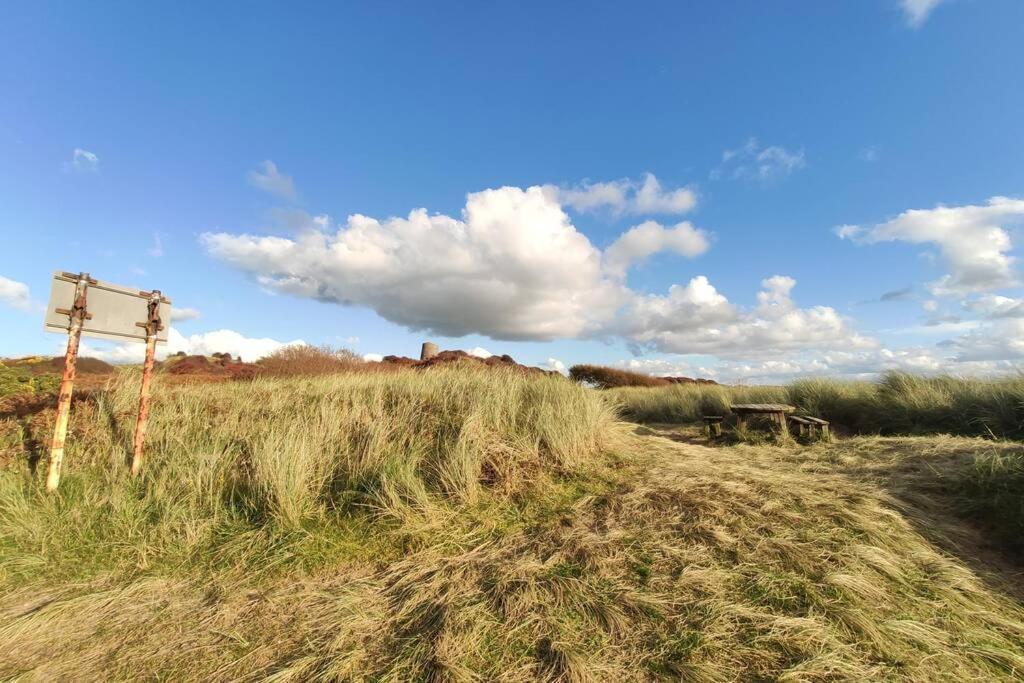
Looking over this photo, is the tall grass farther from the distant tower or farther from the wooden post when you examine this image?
the distant tower

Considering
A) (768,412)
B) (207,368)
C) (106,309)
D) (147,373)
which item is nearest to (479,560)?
(147,373)

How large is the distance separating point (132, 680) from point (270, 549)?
1.21 meters

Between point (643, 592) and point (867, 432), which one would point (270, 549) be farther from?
point (867, 432)

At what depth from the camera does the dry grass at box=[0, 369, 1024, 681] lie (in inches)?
101

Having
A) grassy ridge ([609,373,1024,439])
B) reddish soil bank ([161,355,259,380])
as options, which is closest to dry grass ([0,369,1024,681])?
grassy ridge ([609,373,1024,439])

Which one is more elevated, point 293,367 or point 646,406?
point 293,367

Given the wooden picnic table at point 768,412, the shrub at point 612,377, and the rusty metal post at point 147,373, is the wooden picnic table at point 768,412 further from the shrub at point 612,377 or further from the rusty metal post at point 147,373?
the shrub at point 612,377

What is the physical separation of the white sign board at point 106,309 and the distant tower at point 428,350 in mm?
8504

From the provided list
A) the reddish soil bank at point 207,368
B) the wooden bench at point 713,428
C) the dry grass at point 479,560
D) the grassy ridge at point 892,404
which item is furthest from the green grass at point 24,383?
the wooden bench at point 713,428

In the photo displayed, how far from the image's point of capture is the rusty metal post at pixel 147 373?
16.9ft

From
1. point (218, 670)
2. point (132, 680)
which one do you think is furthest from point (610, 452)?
point (132, 680)

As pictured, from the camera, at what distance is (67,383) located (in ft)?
16.1

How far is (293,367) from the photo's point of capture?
12.0 metres

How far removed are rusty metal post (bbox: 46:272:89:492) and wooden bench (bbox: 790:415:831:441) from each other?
33.4ft
